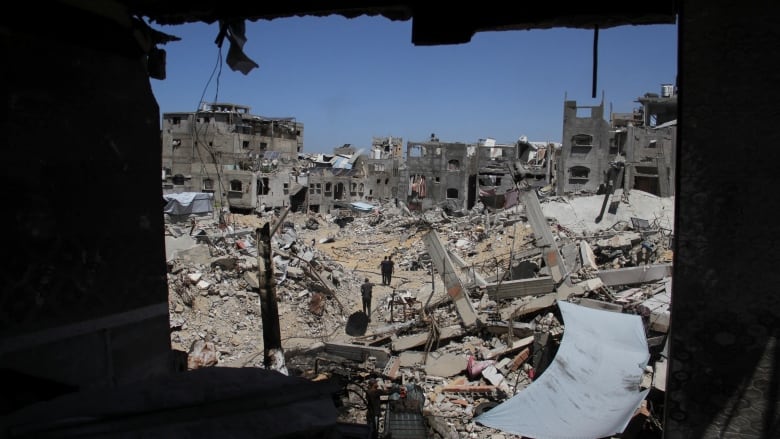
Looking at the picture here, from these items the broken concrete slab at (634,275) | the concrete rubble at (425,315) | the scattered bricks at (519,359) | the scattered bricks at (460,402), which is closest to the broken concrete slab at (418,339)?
the concrete rubble at (425,315)

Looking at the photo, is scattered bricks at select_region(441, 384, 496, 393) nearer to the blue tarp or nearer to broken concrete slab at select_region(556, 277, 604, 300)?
broken concrete slab at select_region(556, 277, 604, 300)

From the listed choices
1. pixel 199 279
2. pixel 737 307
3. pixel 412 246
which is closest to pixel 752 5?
pixel 737 307

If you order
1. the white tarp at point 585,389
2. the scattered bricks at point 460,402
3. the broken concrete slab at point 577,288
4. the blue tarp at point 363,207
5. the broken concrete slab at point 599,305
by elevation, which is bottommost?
the scattered bricks at point 460,402

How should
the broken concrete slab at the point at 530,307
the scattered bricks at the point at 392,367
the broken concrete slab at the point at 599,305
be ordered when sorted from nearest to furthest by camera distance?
the scattered bricks at the point at 392,367
the broken concrete slab at the point at 599,305
the broken concrete slab at the point at 530,307

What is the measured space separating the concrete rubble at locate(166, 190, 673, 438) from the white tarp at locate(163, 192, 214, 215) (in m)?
11.9

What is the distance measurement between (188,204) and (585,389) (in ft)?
103

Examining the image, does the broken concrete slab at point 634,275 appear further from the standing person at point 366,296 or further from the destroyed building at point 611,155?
the destroyed building at point 611,155

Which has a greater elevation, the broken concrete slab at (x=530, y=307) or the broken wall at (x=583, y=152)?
the broken wall at (x=583, y=152)

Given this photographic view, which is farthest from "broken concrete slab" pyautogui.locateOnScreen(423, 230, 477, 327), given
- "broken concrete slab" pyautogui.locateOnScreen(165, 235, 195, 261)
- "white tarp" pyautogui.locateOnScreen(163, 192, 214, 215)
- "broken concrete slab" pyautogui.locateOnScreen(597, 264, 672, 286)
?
"white tarp" pyautogui.locateOnScreen(163, 192, 214, 215)

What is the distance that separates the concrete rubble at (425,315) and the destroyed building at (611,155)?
386 inches

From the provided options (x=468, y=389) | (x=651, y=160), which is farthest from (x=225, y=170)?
(x=468, y=389)

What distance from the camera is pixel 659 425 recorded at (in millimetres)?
7574

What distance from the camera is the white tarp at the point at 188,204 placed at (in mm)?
34531

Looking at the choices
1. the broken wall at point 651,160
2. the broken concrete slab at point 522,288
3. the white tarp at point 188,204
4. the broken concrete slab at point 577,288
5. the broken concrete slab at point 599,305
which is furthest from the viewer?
the white tarp at point 188,204
